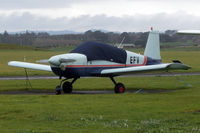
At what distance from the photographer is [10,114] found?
13312 mm

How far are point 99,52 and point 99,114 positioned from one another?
831 cm

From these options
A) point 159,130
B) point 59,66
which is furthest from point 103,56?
point 159,130

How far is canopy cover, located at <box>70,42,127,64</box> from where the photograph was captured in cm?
2115

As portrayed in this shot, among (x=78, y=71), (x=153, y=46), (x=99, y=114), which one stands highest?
(x=153, y=46)

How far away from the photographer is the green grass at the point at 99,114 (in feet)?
36.0

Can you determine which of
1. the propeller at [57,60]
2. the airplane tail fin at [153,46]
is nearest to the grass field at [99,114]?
the propeller at [57,60]

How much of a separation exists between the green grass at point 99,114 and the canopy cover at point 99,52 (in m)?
3.60

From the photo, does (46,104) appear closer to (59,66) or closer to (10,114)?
(10,114)

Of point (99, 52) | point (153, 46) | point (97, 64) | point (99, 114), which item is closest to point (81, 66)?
point (97, 64)

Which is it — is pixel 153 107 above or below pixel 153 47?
below

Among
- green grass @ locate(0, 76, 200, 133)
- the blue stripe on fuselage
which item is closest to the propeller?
the blue stripe on fuselage

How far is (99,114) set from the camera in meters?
13.3

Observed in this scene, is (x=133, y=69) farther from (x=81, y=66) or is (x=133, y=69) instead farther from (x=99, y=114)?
(x=99, y=114)

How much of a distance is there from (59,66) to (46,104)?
189 inches
